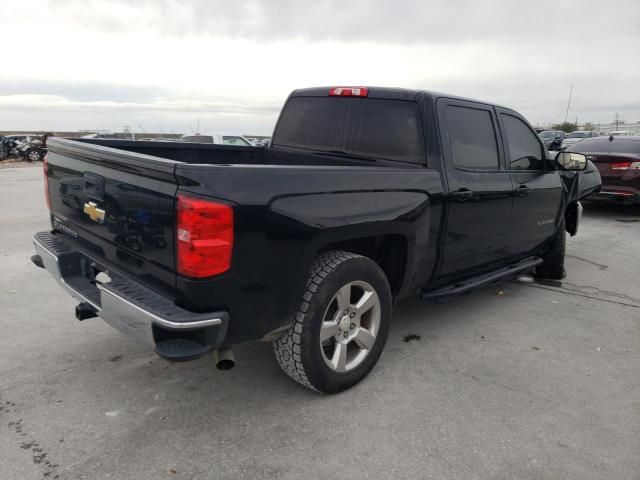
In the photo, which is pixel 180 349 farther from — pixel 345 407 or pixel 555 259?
pixel 555 259

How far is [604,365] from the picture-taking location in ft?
11.5

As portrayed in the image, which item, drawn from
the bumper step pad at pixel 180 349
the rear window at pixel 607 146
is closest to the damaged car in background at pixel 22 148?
the rear window at pixel 607 146

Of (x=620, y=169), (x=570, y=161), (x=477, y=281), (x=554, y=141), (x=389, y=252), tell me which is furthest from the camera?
(x=620, y=169)

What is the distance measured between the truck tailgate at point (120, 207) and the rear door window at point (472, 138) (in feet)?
7.08

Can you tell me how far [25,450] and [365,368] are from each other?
1.87 metres

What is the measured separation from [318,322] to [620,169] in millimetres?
8848

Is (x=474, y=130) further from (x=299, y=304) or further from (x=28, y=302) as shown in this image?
(x=28, y=302)

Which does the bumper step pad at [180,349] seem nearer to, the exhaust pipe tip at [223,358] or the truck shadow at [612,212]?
the exhaust pipe tip at [223,358]

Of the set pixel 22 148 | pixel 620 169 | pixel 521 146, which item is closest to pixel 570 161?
pixel 521 146

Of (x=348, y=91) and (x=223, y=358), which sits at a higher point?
(x=348, y=91)

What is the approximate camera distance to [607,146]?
10.0 meters

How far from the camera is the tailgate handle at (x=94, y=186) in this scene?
9.03 feet

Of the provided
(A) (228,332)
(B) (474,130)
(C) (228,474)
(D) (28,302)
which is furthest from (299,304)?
(D) (28,302)

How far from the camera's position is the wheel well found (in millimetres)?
3238
